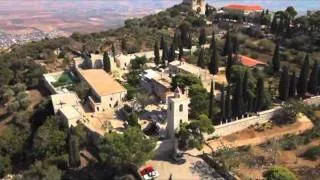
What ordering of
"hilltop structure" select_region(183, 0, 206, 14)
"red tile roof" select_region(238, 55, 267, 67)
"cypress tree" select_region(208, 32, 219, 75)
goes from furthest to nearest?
1. "hilltop structure" select_region(183, 0, 206, 14)
2. "red tile roof" select_region(238, 55, 267, 67)
3. "cypress tree" select_region(208, 32, 219, 75)

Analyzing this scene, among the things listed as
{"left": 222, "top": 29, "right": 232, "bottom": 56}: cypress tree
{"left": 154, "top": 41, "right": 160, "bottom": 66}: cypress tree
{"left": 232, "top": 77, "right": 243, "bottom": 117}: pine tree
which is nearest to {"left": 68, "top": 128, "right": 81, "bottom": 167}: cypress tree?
{"left": 232, "top": 77, "right": 243, "bottom": 117}: pine tree

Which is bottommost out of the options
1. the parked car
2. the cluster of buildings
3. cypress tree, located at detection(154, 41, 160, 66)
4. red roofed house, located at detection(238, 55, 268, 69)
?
the parked car

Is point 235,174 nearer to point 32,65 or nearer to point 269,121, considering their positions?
point 269,121

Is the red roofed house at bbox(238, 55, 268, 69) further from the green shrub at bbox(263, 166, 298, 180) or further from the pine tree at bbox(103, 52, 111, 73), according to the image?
the green shrub at bbox(263, 166, 298, 180)

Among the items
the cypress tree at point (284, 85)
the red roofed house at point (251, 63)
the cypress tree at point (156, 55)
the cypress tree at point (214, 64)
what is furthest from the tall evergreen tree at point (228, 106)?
the cypress tree at point (156, 55)

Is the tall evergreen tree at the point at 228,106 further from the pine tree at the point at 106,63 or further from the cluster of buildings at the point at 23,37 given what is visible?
the cluster of buildings at the point at 23,37

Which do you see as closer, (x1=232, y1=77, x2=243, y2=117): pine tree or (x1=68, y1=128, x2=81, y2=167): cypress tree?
(x1=68, y1=128, x2=81, y2=167): cypress tree
